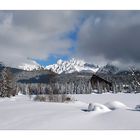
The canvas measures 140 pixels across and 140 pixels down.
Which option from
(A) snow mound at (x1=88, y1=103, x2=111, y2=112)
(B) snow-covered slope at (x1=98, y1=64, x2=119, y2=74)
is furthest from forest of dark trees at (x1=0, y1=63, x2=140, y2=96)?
(B) snow-covered slope at (x1=98, y1=64, x2=119, y2=74)

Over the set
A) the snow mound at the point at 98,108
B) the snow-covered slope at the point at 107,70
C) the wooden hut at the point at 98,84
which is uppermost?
the snow-covered slope at the point at 107,70

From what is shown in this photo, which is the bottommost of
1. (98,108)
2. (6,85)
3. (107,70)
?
(98,108)

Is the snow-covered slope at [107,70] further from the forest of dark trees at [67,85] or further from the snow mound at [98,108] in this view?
the snow mound at [98,108]

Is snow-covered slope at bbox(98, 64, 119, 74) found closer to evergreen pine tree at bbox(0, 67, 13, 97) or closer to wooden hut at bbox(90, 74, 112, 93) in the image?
evergreen pine tree at bbox(0, 67, 13, 97)

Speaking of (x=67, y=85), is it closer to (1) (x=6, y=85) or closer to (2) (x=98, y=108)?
(1) (x=6, y=85)

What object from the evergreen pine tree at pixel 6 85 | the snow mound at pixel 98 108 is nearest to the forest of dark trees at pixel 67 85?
the evergreen pine tree at pixel 6 85

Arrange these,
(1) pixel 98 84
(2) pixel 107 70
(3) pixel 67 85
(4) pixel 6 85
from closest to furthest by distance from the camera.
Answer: (1) pixel 98 84
(4) pixel 6 85
(3) pixel 67 85
(2) pixel 107 70

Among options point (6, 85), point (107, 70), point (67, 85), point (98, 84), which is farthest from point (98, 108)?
point (107, 70)

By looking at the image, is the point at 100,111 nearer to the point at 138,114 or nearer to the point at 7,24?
the point at 138,114

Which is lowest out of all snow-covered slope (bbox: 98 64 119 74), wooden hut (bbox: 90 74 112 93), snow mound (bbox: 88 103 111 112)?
snow mound (bbox: 88 103 111 112)

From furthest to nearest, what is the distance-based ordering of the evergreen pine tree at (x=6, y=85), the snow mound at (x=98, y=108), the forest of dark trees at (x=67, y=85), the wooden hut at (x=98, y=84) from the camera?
1. the evergreen pine tree at (x=6, y=85)
2. the wooden hut at (x=98, y=84)
3. the forest of dark trees at (x=67, y=85)
4. the snow mound at (x=98, y=108)
